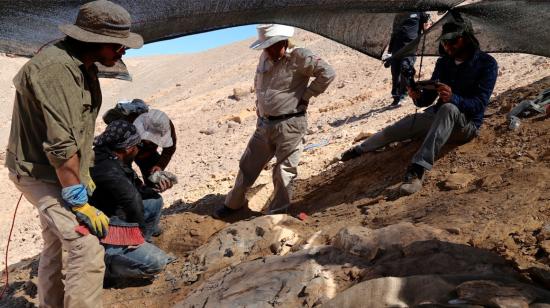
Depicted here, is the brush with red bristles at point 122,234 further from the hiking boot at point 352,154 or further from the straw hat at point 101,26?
the hiking boot at point 352,154

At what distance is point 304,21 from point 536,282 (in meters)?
2.52

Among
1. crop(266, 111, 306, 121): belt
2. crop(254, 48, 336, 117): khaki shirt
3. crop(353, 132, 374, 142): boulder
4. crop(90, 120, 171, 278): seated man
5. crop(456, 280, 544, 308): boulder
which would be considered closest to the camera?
crop(456, 280, 544, 308): boulder

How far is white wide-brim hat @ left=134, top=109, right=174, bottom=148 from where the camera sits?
441cm

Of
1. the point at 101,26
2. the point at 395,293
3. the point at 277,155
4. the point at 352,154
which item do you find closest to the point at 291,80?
the point at 277,155

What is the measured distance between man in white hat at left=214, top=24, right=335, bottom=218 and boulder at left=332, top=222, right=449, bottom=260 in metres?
1.62

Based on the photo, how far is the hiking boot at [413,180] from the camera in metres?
4.27

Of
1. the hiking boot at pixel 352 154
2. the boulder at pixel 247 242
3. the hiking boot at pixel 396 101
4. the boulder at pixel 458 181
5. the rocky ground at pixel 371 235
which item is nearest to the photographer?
the rocky ground at pixel 371 235

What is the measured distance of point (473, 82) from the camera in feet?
14.6

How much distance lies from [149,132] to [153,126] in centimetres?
6

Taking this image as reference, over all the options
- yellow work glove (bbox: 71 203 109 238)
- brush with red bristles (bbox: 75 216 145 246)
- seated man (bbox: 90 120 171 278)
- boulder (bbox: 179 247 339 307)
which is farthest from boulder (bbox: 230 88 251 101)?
yellow work glove (bbox: 71 203 109 238)

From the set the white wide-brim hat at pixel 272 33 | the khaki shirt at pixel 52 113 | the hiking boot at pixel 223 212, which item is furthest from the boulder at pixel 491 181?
the khaki shirt at pixel 52 113

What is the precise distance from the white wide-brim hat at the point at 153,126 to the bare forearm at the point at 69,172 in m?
1.47

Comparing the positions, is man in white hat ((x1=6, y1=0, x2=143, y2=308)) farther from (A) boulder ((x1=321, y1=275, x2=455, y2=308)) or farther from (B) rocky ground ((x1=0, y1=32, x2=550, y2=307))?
(A) boulder ((x1=321, y1=275, x2=455, y2=308))

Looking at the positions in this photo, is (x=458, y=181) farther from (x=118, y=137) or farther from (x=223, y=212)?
(x=118, y=137)
